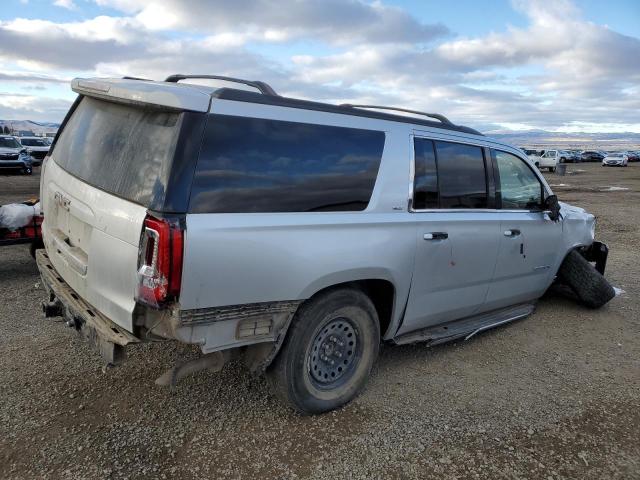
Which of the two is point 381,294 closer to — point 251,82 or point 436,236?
point 436,236

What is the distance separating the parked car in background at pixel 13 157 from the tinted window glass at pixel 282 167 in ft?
80.9

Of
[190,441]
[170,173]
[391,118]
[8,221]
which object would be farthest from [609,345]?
[8,221]

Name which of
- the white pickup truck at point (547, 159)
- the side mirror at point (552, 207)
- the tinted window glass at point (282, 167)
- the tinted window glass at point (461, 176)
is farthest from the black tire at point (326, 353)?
the white pickup truck at point (547, 159)

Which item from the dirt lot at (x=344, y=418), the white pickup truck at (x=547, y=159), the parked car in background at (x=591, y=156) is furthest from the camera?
the parked car in background at (x=591, y=156)

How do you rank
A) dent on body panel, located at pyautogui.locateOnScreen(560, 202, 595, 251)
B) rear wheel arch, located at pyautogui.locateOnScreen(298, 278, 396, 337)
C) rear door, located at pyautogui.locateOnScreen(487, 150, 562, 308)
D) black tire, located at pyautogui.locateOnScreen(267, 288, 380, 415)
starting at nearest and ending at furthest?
black tire, located at pyautogui.locateOnScreen(267, 288, 380, 415)
rear wheel arch, located at pyautogui.locateOnScreen(298, 278, 396, 337)
rear door, located at pyautogui.locateOnScreen(487, 150, 562, 308)
dent on body panel, located at pyautogui.locateOnScreen(560, 202, 595, 251)

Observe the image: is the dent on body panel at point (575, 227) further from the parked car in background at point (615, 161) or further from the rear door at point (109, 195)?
the parked car in background at point (615, 161)

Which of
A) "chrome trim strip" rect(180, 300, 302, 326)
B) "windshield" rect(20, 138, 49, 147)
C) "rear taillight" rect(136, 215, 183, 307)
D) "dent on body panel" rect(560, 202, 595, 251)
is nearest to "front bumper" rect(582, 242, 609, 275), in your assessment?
"dent on body panel" rect(560, 202, 595, 251)

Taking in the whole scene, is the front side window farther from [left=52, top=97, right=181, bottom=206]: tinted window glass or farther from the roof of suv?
[left=52, top=97, right=181, bottom=206]: tinted window glass

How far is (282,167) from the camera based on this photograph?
2973 millimetres

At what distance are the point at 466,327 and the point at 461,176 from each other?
1261 millimetres

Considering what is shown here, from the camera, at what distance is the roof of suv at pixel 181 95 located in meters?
2.67

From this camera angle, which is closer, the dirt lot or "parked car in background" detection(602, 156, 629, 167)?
the dirt lot

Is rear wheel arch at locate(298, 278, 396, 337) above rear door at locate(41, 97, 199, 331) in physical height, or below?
below

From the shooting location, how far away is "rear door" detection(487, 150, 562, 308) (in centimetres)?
448
